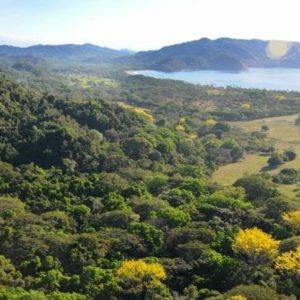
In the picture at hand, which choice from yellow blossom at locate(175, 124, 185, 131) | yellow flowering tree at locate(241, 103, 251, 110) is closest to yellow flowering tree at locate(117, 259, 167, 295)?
yellow blossom at locate(175, 124, 185, 131)

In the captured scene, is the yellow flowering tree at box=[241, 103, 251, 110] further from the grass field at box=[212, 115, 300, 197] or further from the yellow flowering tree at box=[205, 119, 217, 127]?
the yellow flowering tree at box=[205, 119, 217, 127]

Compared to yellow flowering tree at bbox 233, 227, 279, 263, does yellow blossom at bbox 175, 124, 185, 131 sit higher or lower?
higher

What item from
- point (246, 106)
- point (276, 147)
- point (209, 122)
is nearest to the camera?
point (276, 147)

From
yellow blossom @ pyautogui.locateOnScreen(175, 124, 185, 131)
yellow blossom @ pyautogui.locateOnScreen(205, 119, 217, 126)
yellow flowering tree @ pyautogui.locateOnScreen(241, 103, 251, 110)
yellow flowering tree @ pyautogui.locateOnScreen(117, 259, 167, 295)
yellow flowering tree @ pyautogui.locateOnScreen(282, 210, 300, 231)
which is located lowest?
yellow flowering tree @ pyautogui.locateOnScreen(117, 259, 167, 295)

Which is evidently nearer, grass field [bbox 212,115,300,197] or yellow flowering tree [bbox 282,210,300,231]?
yellow flowering tree [bbox 282,210,300,231]

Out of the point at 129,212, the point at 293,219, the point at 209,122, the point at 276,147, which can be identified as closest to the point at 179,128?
the point at 209,122

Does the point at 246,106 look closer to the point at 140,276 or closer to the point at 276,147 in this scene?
the point at 276,147
